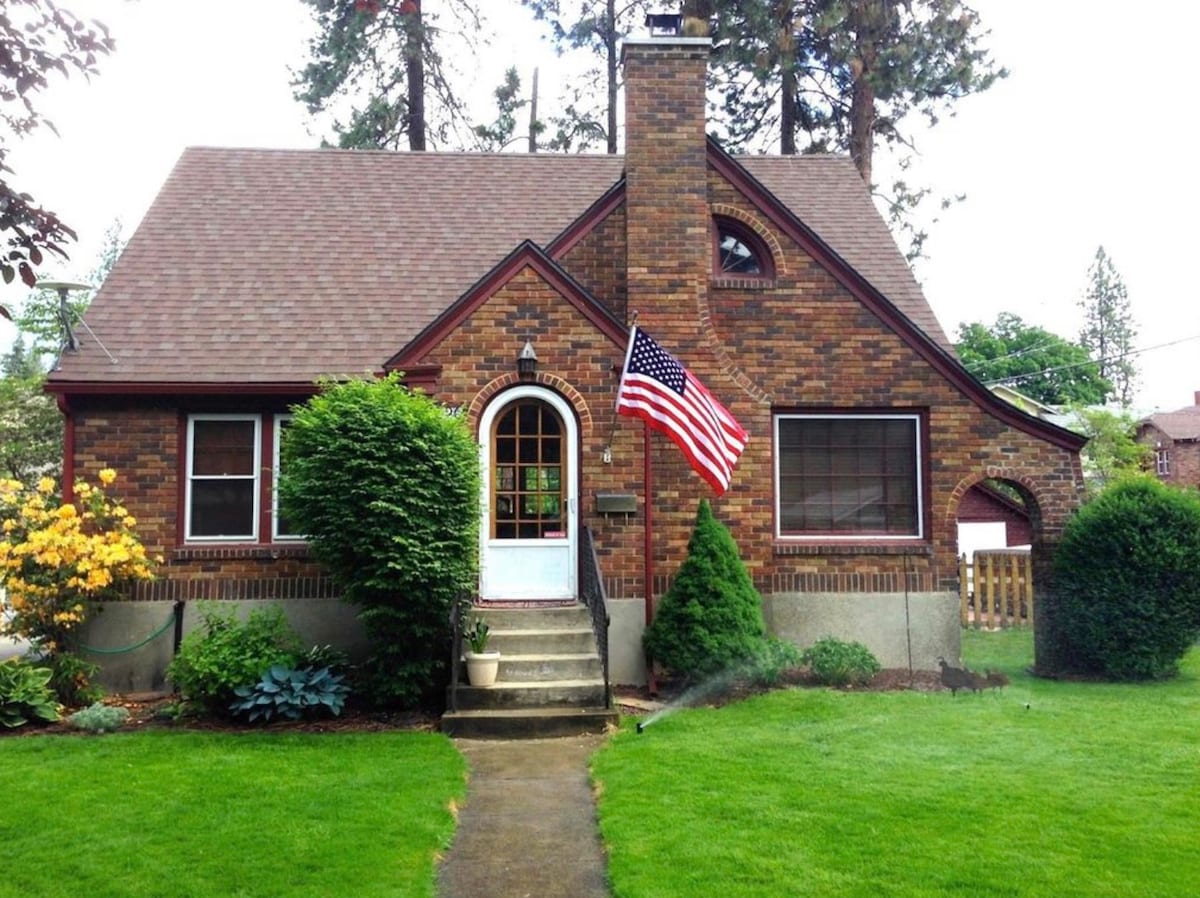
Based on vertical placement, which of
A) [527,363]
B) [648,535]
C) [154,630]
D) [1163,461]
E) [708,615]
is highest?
[1163,461]

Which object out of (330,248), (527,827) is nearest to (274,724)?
(527,827)

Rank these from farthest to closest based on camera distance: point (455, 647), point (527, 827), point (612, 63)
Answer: point (612, 63) < point (455, 647) < point (527, 827)

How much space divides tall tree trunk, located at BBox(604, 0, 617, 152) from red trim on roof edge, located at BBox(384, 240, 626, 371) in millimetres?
16056

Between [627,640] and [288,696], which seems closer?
[288,696]

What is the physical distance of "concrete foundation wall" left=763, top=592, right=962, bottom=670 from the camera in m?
11.7

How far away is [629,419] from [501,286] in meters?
1.91

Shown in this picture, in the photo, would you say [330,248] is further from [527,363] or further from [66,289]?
[527,363]

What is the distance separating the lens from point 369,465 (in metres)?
9.05

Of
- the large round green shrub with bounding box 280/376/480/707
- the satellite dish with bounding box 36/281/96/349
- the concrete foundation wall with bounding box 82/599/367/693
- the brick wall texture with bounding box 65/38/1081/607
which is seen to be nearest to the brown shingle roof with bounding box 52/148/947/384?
the satellite dish with bounding box 36/281/96/349

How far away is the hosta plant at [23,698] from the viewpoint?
9.37 m

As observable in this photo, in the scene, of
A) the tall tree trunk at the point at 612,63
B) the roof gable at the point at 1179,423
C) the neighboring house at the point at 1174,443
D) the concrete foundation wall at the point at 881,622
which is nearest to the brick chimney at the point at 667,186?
the concrete foundation wall at the point at 881,622

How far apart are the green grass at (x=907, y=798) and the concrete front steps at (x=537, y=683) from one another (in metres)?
0.50

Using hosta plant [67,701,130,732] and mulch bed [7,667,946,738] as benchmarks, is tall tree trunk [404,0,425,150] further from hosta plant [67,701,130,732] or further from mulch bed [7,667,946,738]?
hosta plant [67,701,130,732]

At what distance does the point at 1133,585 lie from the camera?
11234 millimetres
